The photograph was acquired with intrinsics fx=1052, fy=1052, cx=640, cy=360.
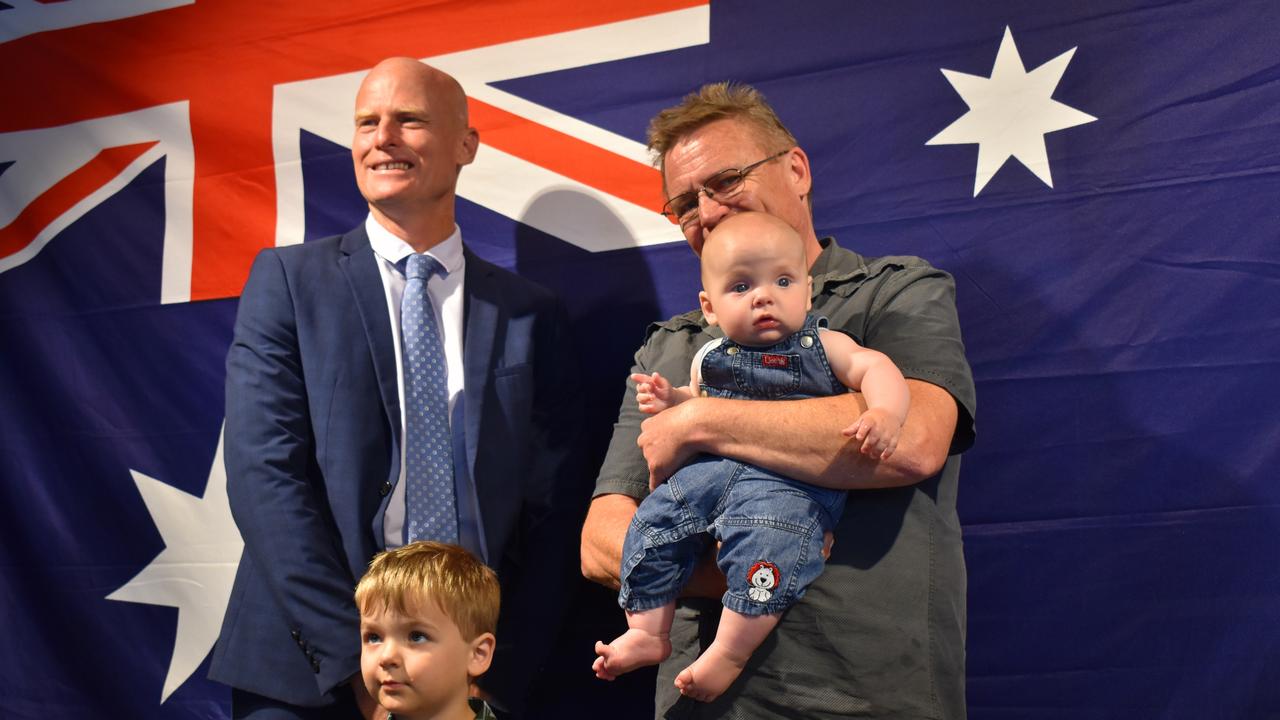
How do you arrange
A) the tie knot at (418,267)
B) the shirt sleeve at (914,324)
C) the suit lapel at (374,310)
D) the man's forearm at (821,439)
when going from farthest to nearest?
the tie knot at (418,267), the suit lapel at (374,310), the shirt sleeve at (914,324), the man's forearm at (821,439)

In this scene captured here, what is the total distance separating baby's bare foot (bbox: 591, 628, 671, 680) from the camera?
163 centimetres

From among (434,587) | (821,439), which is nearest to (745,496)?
(821,439)

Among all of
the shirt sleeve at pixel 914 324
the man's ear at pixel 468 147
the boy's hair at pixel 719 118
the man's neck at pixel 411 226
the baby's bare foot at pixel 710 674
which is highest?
the man's ear at pixel 468 147

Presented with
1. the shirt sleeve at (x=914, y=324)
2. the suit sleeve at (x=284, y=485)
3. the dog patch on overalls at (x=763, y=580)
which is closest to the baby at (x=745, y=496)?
the dog patch on overalls at (x=763, y=580)

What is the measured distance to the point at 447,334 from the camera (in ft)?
7.99

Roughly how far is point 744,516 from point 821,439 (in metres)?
0.17

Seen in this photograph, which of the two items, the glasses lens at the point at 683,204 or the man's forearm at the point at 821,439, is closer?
the man's forearm at the point at 821,439

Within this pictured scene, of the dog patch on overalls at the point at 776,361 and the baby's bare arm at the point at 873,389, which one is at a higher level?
the dog patch on overalls at the point at 776,361

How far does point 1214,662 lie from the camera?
2.20 metres

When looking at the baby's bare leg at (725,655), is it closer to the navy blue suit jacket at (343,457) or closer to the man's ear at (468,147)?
the navy blue suit jacket at (343,457)

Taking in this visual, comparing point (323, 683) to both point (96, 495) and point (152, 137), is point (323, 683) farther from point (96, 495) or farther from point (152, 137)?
point (152, 137)

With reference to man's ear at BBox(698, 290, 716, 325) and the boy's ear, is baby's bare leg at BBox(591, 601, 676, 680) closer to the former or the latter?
the boy's ear

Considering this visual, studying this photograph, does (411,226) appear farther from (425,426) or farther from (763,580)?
(763,580)

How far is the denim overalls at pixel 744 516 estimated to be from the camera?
1567mm
